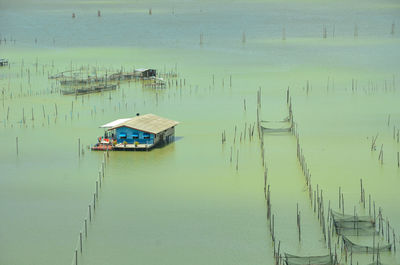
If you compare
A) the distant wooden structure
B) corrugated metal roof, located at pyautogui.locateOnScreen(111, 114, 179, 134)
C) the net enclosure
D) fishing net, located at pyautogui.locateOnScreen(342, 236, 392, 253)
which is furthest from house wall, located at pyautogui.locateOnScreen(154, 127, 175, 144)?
fishing net, located at pyautogui.locateOnScreen(342, 236, 392, 253)

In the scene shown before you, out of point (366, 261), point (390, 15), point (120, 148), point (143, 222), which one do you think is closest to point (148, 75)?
point (120, 148)

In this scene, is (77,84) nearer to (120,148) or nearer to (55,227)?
(120,148)

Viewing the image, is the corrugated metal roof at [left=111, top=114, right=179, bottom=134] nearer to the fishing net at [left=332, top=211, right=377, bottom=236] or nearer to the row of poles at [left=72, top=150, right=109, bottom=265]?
the row of poles at [left=72, top=150, right=109, bottom=265]

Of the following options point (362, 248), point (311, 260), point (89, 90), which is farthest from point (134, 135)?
point (89, 90)

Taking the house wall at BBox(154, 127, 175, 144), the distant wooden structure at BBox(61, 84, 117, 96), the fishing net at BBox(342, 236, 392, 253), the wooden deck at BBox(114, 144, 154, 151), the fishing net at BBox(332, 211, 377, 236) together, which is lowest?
the fishing net at BBox(342, 236, 392, 253)

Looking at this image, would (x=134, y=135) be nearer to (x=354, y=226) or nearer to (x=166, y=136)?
(x=166, y=136)
